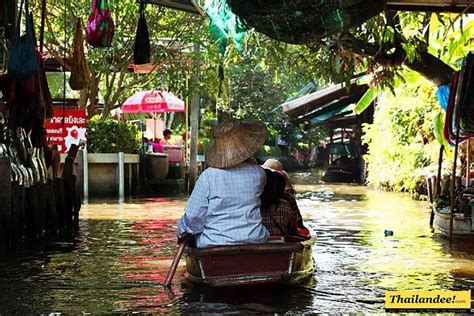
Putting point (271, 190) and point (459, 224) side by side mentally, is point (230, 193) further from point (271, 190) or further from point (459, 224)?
point (459, 224)

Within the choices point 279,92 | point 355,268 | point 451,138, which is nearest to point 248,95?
point 279,92

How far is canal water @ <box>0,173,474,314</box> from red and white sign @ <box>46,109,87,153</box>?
303cm

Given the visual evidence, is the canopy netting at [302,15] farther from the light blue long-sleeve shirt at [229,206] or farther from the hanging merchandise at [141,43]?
the hanging merchandise at [141,43]

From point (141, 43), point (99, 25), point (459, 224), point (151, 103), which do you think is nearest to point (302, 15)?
point (99, 25)

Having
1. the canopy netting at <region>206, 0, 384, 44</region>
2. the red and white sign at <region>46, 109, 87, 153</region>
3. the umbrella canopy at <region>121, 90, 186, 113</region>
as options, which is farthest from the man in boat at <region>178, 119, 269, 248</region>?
the umbrella canopy at <region>121, 90, 186, 113</region>

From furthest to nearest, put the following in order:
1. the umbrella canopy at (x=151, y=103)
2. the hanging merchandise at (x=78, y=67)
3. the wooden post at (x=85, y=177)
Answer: the umbrella canopy at (x=151, y=103) → the wooden post at (x=85, y=177) → the hanging merchandise at (x=78, y=67)

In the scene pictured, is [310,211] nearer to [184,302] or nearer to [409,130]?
[409,130]

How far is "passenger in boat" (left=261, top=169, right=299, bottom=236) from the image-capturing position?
9.02 metres

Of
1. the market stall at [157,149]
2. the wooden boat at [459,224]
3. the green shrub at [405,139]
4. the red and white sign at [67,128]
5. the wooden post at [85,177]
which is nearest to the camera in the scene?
the wooden boat at [459,224]

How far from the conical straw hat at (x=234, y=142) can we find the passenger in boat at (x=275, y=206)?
Answer: 0.60m

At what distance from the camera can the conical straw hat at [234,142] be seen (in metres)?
8.39

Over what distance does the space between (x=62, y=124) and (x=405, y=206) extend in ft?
26.9

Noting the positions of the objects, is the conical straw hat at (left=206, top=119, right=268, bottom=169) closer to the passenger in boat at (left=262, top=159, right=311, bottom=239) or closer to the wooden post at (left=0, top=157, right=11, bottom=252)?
the passenger in boat at (left=262, top=159, right=311, bottom=239)

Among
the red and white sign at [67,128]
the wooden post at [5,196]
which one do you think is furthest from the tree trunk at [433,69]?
the red and white sign at [67,128]
